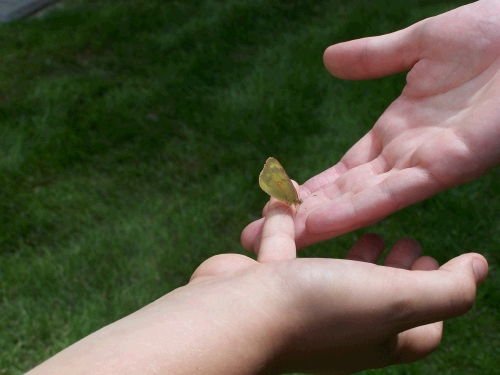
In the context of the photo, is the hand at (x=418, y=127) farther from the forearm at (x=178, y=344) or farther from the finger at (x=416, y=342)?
the forearm at (x=178, y=344)

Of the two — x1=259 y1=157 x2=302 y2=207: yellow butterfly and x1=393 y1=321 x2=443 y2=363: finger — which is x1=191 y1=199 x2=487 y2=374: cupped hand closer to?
x1=393 y1=321 x2=443 y2=363: finger

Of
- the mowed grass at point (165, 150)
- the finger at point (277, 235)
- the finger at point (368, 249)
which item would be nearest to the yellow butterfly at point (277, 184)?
the finger at point (277, 235)

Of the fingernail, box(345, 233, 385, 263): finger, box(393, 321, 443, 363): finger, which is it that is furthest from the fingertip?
box(345, 233, 385, 263): finger

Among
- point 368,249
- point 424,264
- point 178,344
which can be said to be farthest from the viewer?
point 368,249

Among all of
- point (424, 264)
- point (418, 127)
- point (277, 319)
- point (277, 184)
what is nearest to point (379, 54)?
point (418, 127)

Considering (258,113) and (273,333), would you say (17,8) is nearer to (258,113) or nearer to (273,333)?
(258,113)

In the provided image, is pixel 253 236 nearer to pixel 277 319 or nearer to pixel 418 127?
pixel 277 319
